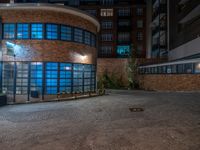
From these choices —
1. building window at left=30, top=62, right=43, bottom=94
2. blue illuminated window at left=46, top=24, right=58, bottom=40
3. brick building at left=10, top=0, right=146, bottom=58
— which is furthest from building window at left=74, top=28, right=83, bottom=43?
brick building at left=10, top=0, right=146, bottom=58

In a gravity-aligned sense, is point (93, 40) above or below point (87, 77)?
above

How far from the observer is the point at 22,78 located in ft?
52.5

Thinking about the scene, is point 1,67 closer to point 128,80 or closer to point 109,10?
point 128,80

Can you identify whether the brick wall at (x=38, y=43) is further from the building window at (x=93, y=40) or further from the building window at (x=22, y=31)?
the building window at (x=93, y=40)

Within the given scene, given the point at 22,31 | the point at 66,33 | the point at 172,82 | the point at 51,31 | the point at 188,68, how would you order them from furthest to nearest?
the point at 172,82, the point at 188,68, the point at 66,33, the point at 51,31, the point at 22,31

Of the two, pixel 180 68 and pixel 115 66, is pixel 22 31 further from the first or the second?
pixel 180 68

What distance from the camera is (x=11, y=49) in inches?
591

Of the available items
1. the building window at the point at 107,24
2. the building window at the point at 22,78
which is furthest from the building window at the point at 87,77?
the building window at the point at 107,24

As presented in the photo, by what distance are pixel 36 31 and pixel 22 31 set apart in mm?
1363

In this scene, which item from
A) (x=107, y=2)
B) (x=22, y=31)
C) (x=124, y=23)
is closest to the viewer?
(x=22, y=31)

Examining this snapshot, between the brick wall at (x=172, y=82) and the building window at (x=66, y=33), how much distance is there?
13249 mm

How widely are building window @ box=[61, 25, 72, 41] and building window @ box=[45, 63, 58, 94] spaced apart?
2.98 meters

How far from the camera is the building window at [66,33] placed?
17125 mm

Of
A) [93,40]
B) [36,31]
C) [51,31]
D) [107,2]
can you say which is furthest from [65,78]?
[107,2]
